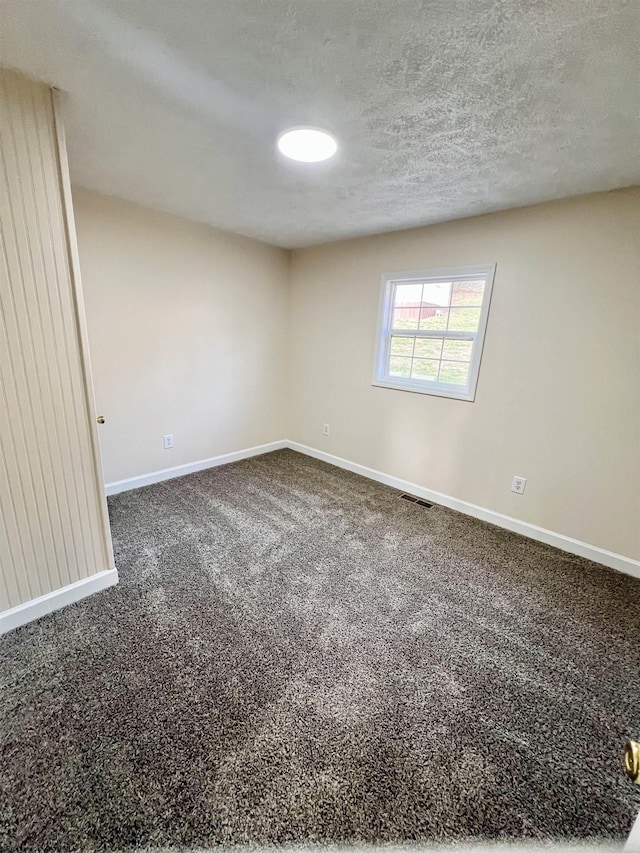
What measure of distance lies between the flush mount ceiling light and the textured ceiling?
5 cm

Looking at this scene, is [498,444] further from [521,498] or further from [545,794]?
[545,794]

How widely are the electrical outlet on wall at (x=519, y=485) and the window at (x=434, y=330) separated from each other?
70cm

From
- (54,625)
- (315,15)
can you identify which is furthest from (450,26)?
(54,625)

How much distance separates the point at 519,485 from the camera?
2.56m

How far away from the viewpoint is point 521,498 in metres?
2.56

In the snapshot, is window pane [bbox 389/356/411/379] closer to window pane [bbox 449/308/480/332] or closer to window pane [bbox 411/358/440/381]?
window pane [bbox 411/358/440/381]

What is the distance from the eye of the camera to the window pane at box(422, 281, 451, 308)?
280 centimetres

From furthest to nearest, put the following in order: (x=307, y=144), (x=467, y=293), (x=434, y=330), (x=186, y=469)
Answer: (x=186, y=469), (x=434, y=330), (x=467, y=293), (x=307, y=144)

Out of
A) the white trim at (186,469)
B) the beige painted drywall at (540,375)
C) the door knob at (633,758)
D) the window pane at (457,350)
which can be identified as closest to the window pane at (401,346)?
the beige painted drywall at (540,375)

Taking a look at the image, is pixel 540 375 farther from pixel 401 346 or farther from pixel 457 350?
pixel 401 346

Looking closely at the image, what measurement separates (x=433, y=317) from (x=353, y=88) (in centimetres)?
190

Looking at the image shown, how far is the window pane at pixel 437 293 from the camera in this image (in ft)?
9.20

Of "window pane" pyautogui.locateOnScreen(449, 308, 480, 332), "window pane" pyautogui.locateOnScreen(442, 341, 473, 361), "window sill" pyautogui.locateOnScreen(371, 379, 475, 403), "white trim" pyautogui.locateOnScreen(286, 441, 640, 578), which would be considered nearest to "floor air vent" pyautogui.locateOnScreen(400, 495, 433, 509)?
"white trim" pyautogui.locateOnScreen(286, 441, 640, 578)

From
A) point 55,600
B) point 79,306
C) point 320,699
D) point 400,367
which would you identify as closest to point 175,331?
point 79,306
